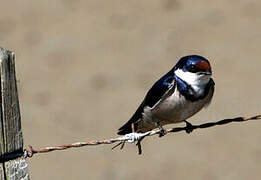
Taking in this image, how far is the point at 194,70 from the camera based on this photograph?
4.18 m

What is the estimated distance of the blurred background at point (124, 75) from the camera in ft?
25.3

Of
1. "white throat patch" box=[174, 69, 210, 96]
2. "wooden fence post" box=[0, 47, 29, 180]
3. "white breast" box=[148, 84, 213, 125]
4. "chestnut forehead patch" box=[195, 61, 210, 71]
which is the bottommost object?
"wooden fence post" box=[0, 47, 29, 180]

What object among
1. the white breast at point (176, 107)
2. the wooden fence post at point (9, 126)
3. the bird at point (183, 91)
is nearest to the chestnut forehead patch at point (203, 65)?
the bird at point (183, 91)

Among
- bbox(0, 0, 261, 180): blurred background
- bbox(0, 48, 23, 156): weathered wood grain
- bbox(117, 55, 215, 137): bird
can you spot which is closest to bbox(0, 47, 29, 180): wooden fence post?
bbox(0, 48, 23, 156): weathered wood grain

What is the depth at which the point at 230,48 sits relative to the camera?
9398 millimetres

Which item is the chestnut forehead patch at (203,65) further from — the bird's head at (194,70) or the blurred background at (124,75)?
the blurred background at (124,75)

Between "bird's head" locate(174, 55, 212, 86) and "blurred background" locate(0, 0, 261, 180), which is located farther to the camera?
"blurred background" locate(0, 0, 261, 180)

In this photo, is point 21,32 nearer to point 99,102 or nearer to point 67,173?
point 99,102

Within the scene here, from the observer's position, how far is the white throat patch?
13.8 ft

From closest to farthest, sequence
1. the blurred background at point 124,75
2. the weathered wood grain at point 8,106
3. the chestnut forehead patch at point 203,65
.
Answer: the weathered wood grain at point 8,106 → the chestnut forehead patch at point 203,65 → the blurred background at point 124,75

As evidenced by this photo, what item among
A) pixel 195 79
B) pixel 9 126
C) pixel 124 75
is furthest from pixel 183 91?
pixel 124 75

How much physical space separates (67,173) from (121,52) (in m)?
2.22

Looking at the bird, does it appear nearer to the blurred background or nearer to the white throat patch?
the white throat patch

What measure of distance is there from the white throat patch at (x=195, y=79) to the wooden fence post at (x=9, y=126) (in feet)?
5.18
